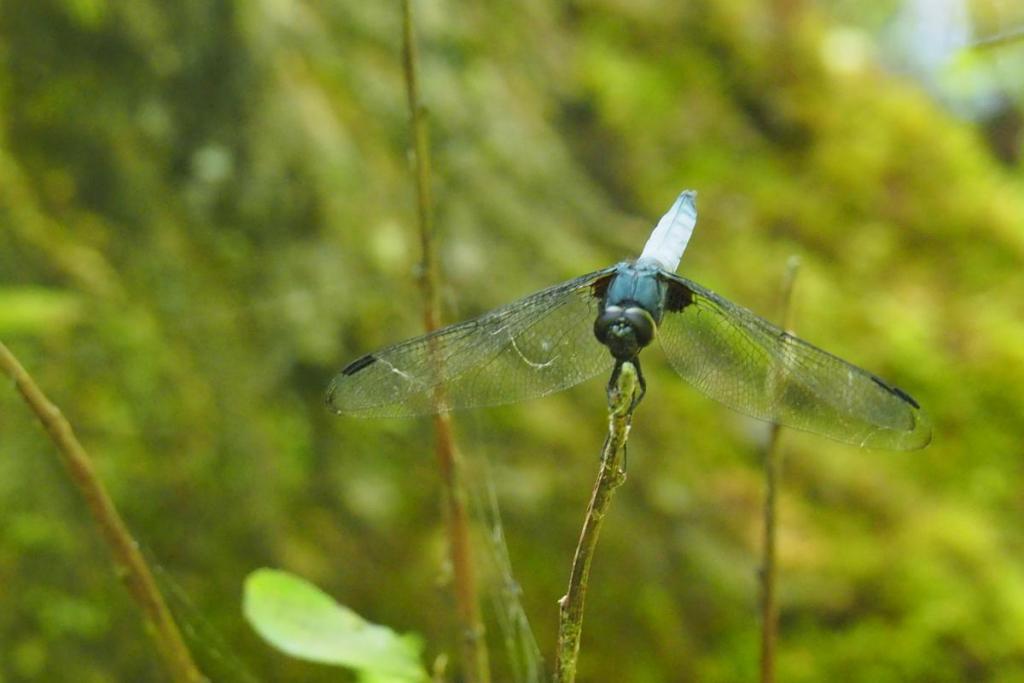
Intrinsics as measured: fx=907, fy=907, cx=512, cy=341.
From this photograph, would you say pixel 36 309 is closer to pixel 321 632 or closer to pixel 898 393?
pixel 321 632

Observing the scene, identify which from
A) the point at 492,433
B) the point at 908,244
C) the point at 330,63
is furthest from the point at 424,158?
the point at 908,244

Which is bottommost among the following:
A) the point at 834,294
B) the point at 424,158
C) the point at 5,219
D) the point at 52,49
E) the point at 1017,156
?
the point at 424,158

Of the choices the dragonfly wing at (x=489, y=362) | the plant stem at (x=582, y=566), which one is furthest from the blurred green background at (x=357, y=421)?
the plant stem at (x=582, y=566)

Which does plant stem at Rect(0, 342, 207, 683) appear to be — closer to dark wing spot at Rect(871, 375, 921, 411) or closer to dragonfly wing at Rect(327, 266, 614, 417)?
dragonfly wing at Rect(327, 266, 614, 417)

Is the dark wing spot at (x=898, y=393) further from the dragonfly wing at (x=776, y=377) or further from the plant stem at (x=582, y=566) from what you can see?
the plant stem at (x=582, y=566)

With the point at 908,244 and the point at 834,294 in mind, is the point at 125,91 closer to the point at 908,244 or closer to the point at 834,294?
the point at 834,294

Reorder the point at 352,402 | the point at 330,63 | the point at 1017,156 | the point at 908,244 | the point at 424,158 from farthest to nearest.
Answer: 1. the point at 1017,156
2. the point at 908,244
3. the point at 330,63
4. the point at 352,402
5. the point at 424,158

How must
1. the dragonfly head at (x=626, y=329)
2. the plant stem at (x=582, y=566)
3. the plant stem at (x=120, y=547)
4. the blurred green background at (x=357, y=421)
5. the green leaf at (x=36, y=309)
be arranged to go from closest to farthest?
the plant stem at (x=582, y=566) → the plant stem at (x=120, y=547) → the dragonfly head at (x=626, y=329) → the green leaf at (x=36, y=309) → the blurred green background at (x=357, y=421)

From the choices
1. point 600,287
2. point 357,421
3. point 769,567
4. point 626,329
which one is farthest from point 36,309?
point 769,567
